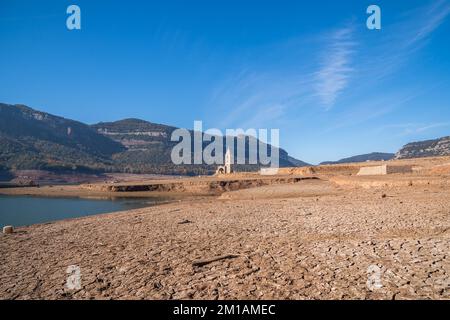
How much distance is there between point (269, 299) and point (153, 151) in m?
184

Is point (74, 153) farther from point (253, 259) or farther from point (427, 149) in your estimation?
point (253, 259)

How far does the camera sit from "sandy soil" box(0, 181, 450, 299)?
5586 mm

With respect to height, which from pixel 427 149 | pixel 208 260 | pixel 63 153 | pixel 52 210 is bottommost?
pixel 52 210

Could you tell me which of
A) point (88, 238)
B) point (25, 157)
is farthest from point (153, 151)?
point (88, 238)

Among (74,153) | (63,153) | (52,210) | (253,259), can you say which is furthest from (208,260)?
(74,153)

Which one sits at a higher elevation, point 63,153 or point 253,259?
point 63,153

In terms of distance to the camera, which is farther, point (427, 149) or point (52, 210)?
point (427, 149)

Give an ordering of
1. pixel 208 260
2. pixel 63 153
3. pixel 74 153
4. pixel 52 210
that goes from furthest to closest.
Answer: pixel 74 153 → pixel 63 153 → pixel 52 210 → pixel 208 260

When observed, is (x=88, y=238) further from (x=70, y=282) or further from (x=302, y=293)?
(x=302, y=293)

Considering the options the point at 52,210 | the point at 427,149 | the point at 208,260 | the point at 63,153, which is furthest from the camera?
the point at 63,153

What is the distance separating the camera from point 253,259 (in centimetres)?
741

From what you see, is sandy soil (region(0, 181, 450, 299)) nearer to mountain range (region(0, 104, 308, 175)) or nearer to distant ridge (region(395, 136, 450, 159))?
mountain range (region(0, 104, 308, 175))
